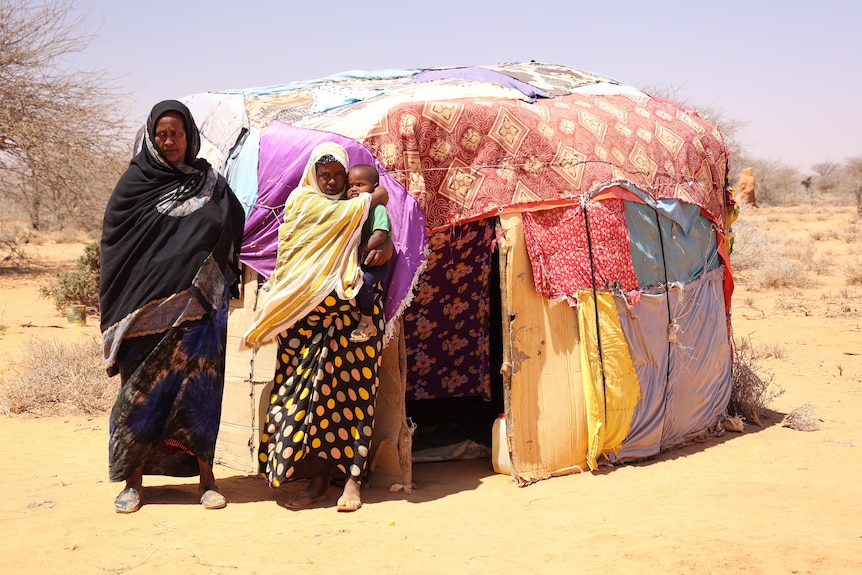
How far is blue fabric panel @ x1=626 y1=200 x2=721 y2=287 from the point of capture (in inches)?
233

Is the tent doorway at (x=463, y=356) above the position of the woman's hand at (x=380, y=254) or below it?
below

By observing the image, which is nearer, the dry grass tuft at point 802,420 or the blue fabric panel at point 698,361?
the blue fabric panel at point 698,361

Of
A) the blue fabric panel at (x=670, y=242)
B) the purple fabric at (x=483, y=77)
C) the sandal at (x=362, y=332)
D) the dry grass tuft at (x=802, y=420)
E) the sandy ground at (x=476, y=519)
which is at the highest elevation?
the purple fabric at (x=483, y=77)

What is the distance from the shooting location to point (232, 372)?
5.60 metres

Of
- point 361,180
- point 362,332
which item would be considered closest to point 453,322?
point 362,332

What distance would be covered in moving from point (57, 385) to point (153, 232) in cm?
382

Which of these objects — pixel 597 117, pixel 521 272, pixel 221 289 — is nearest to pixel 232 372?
pixel 221 289

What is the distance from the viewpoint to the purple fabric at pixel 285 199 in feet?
16.1

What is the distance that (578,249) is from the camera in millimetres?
5570

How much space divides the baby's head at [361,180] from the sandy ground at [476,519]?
176 centimetres

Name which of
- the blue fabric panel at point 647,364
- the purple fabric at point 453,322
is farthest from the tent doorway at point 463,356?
the blue fabric panel at point 647,364

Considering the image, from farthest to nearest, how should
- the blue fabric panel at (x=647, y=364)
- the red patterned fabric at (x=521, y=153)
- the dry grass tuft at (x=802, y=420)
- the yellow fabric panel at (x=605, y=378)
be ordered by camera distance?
the dry grass tuft at (x=802, y=420), the blue fabric panel at (x=647, y=364), the yellow fabric panel at (x=605, y=378), the red patterned fabric at (x=521, y=153)

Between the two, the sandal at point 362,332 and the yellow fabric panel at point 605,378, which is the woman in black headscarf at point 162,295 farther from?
the yellow fabric panel at point 605,378

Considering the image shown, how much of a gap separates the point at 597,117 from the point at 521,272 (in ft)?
4.81
